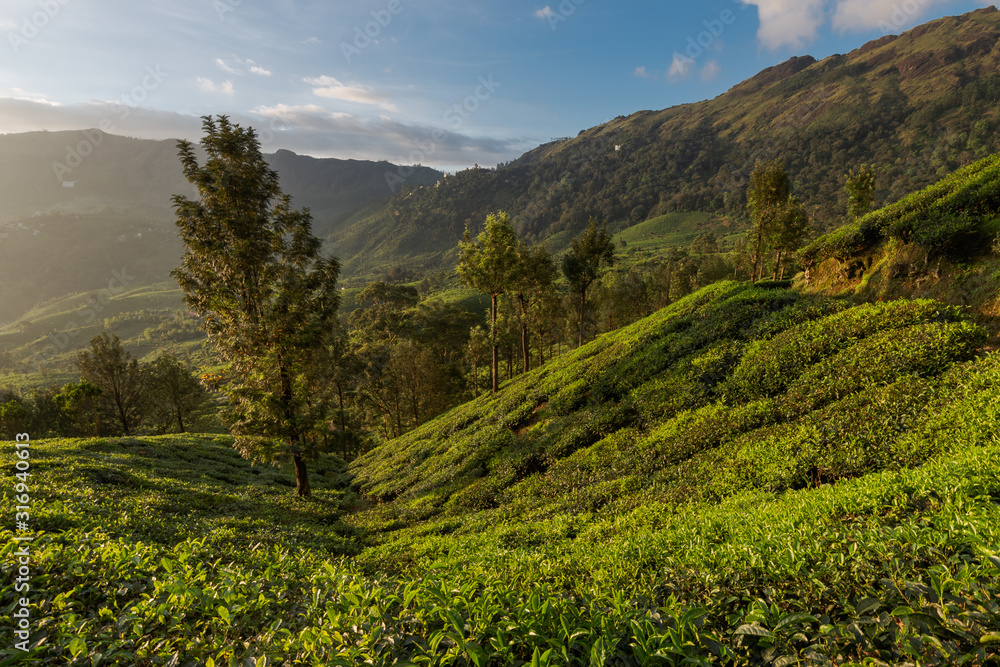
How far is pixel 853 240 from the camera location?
56.2ft

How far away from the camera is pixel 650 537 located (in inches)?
302

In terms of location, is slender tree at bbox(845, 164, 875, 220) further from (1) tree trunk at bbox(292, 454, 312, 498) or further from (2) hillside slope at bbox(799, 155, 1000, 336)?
(1) tree trunk at bbox(292, 454, 312, 498)

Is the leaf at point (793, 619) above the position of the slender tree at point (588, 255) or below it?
below

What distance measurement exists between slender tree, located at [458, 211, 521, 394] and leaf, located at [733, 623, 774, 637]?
28016 millimetres

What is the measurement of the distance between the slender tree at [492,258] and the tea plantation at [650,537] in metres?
14.7

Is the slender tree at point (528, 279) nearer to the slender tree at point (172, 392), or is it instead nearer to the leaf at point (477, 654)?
the leaf at point (477, 654)

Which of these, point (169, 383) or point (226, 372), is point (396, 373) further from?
point (226, 372)

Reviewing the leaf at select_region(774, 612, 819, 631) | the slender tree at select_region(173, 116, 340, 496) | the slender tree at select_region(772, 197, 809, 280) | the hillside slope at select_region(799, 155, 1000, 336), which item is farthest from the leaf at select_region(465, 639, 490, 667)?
the slender tree at select_region(772, 197, 809, 280)

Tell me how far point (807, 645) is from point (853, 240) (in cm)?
1925

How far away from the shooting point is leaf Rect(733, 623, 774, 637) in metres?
3.94

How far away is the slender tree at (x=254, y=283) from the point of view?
17125 millimetres

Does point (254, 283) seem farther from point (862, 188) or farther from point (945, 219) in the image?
point (862, 188)

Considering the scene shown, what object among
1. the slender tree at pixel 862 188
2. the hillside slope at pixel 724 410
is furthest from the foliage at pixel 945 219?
the slender tree at pixel 862 188

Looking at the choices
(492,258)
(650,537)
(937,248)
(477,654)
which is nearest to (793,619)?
(477,654)
